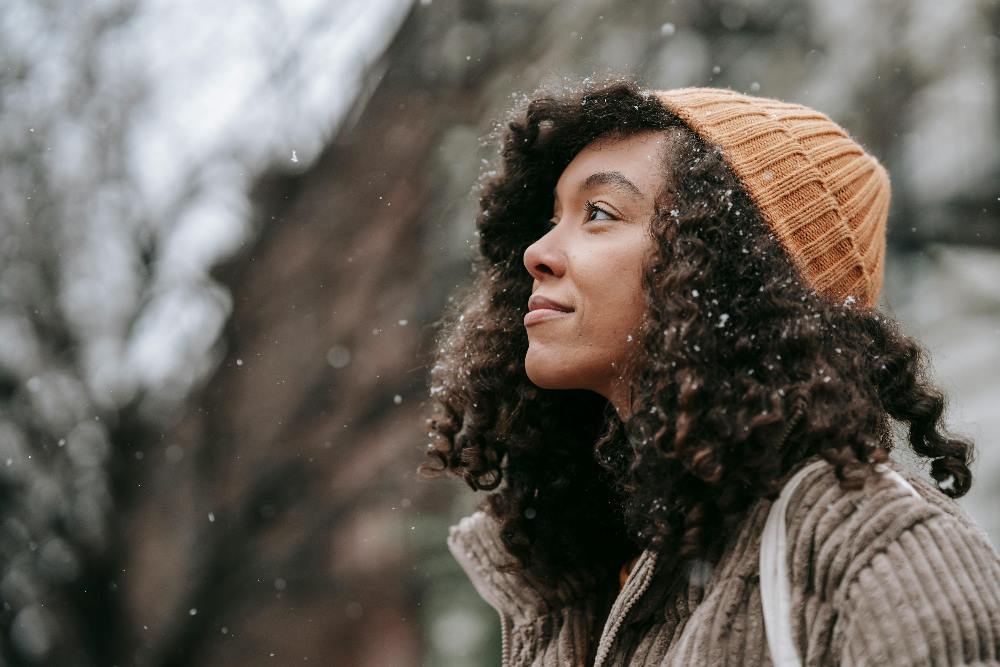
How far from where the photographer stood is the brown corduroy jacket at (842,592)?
1.90m

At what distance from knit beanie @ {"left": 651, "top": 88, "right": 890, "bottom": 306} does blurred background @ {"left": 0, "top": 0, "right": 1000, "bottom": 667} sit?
3470 mm

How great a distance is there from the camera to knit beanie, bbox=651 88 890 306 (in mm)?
2582

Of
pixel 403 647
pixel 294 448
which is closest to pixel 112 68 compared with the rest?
pixel 294 448

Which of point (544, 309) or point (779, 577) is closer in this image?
point (779, 577)

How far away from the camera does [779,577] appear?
6.84 feet

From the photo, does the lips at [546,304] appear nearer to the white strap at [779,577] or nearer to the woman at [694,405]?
the woman at [694,405]

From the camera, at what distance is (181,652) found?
6.41 meters

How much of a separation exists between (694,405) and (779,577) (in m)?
0.43

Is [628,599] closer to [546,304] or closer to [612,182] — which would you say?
[546,304]

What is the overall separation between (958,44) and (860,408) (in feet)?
16.8

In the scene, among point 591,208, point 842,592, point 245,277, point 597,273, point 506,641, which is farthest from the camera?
point 245,277

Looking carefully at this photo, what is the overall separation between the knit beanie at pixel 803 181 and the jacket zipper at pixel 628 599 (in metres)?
0.78

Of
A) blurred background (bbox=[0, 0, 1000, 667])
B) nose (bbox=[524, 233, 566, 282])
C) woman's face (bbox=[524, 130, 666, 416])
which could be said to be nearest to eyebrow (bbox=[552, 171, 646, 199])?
woman's face (bbox=[524, 130, 666, 416])

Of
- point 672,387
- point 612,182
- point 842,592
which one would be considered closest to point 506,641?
point 672,387
